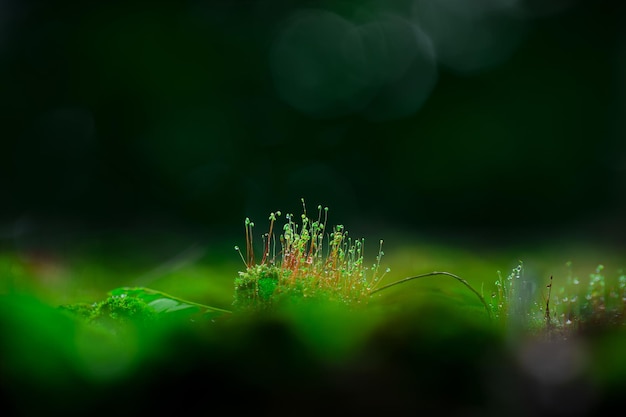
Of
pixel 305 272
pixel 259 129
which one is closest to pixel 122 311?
pixel 305 272

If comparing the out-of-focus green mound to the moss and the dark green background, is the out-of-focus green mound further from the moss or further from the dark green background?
the dark green background

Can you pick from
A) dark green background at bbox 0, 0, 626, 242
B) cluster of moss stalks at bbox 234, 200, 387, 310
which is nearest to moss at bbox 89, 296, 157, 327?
cluster of moss stalks at bbox 234, 200, 387, 310

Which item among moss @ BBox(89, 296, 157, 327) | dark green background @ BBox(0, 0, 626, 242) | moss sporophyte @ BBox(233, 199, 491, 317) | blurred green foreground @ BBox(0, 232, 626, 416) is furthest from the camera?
dark green background @ BBox(0, 0, 626, 242)

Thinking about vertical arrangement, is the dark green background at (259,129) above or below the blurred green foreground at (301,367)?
above

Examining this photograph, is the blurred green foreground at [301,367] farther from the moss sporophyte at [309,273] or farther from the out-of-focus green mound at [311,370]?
the moss sporophyte at [309,273]

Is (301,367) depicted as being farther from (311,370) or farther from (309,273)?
(309,273)

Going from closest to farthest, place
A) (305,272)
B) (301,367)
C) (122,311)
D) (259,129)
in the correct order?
(301,367) → (122,311) → (305,272) → (259,129)

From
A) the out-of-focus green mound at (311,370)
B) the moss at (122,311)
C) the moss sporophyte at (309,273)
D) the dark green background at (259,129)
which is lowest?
the out-of-focus green mound at (311,370)

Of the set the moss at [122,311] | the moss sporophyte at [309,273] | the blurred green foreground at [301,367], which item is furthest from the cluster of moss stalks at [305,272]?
the blurred green foreground at [301,367]

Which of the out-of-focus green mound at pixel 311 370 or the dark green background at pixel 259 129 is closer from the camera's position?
the out-of-focus green mound at pixel 311 370

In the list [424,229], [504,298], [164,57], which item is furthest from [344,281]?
[164,57]
